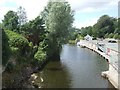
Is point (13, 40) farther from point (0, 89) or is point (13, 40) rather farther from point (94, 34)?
point (94, 34)

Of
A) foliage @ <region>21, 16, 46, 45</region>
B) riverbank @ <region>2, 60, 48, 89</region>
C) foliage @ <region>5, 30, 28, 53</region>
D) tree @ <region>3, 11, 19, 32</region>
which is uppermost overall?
tree @ <region>3, 11, 19, 32</region>

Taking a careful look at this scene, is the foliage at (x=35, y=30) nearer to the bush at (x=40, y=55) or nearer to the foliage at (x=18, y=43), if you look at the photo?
the bush at (x=40, y=55)

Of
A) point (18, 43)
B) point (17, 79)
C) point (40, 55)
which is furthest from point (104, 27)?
point (17, 79)

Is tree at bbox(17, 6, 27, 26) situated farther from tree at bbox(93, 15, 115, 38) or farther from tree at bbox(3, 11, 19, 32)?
tree at bbox(93, 15, 115, 38)

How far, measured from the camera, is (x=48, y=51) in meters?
38.6

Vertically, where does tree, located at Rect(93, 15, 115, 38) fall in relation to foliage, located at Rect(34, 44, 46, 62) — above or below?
above

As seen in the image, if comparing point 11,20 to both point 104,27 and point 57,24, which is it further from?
point 104,27

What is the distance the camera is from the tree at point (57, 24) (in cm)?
3878

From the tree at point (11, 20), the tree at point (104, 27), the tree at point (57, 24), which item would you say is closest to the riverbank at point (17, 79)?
the tree at point (57, 24)

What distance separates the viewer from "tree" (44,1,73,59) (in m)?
38.8

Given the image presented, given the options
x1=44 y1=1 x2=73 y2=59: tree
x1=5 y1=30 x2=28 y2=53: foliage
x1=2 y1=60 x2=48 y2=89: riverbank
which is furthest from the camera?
x1=44 y1=1 x2=73 y2=59: tree

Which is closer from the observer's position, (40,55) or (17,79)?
(17,79)

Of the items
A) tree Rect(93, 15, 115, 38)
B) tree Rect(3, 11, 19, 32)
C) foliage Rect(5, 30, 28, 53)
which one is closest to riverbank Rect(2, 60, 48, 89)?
foliage Rect(5, 30, 28, 53)

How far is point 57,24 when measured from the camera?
127ft
